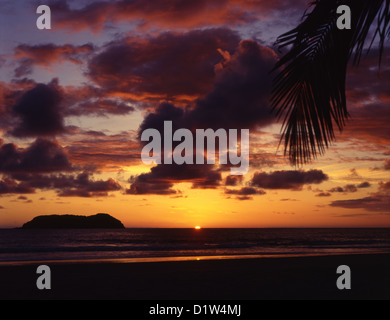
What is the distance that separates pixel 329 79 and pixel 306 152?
53 centimetres

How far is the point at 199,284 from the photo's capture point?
11922 millimetres

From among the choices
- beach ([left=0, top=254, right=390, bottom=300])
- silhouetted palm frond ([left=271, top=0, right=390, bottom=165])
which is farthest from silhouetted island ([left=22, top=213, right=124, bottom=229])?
silhouetted palm frond ([left=271, top=0, right=390, bottom=165])

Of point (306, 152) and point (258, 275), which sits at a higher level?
point (306, 152)

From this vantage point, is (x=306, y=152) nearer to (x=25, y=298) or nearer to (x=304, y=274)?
(x=25, y=298)

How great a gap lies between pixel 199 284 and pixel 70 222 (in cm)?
14252

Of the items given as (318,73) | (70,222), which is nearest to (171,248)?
(318,73)

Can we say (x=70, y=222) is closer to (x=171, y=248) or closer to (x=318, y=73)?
(x=171, y=248)

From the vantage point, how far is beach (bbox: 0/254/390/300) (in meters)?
10.3

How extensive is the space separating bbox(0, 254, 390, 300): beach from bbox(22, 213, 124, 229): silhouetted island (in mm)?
137113

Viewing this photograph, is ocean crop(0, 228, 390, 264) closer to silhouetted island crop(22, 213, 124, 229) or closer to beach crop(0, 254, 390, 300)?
beach crop(0, 254, 390, 300)

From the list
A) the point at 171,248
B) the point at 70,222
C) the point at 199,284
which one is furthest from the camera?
the point at 70,222
